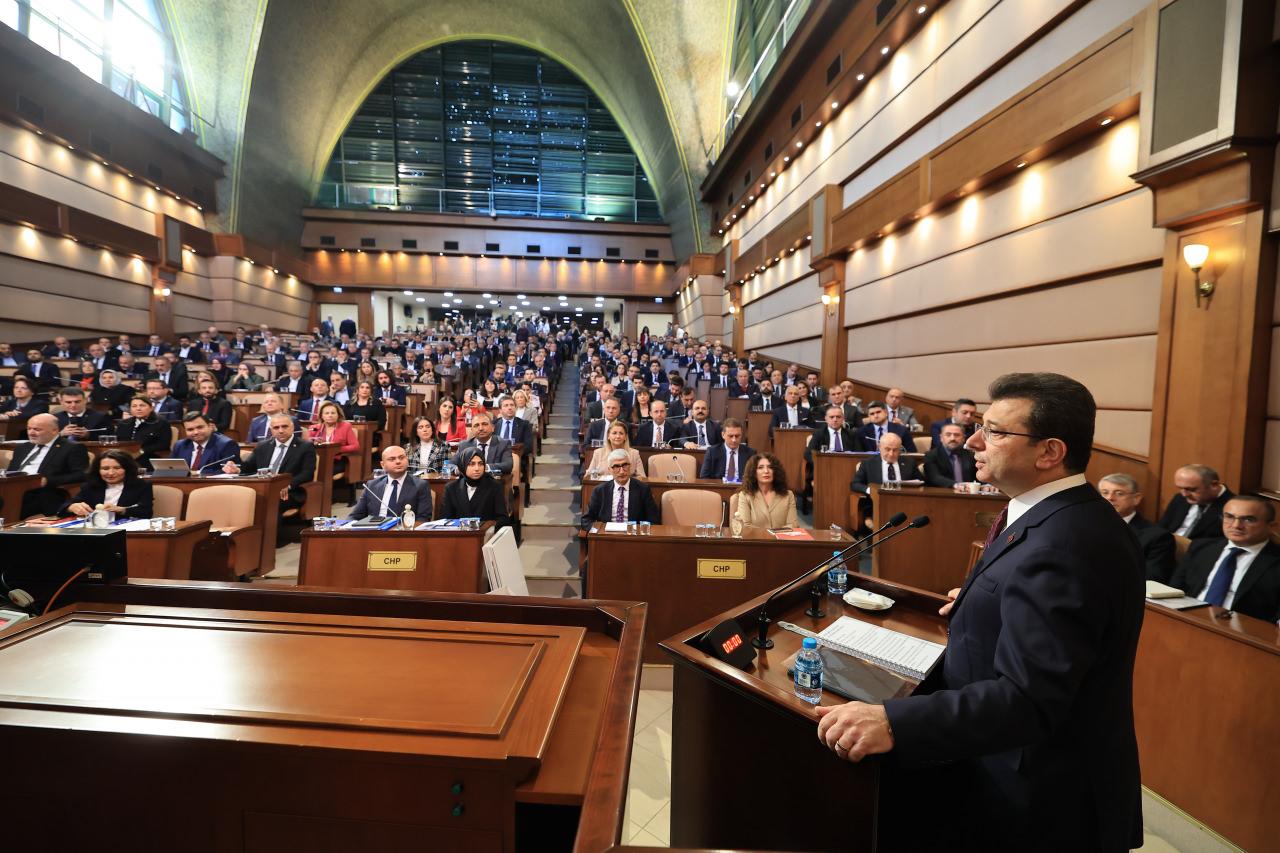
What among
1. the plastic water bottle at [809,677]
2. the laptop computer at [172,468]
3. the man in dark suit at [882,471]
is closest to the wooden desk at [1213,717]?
the plastic water bottle at [809,677]

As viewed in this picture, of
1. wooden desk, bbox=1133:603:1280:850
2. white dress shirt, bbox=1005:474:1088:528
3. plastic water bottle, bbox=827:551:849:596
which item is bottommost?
wooden desk, bbox=1133:603:1280:850

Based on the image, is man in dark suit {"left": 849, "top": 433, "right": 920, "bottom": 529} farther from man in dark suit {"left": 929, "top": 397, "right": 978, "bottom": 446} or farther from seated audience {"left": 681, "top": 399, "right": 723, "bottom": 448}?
seated audience {"left": 681, "top": 399, "right": 723, "bottom": 448}

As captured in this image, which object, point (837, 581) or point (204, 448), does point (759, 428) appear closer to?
point (837, 581)

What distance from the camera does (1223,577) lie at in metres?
2.79

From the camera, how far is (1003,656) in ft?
3.50

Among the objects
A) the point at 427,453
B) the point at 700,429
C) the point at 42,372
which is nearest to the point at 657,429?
the point at 700,429

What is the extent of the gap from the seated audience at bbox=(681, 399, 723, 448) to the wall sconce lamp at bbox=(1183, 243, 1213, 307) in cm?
404

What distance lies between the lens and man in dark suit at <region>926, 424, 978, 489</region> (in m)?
4.98

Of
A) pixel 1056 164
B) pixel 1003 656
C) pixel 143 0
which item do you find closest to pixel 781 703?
pixel 1003 656

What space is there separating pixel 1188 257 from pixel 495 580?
4645mm

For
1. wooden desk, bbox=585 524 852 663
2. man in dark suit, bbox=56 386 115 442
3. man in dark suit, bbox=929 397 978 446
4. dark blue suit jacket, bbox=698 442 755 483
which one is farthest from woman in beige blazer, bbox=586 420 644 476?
man in dark suit, bbox=56 386 115 442

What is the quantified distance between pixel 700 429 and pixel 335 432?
12.7ft

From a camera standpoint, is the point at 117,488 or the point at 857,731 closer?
the point at 857,731

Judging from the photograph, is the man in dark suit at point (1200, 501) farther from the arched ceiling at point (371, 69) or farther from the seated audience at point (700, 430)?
the arched ceiling at point (371, 69)
